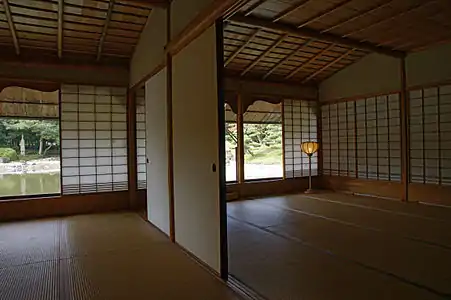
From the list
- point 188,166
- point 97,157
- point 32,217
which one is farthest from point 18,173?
point 188,166

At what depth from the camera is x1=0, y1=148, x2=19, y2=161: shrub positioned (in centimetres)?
549

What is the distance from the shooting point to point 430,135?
6.42m

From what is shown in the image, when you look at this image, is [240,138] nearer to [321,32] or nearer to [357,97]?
[321,32]

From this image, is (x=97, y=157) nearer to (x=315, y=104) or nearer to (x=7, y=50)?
(x=7, y=50)

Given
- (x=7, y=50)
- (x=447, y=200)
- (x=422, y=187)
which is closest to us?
(x=7, y=50)

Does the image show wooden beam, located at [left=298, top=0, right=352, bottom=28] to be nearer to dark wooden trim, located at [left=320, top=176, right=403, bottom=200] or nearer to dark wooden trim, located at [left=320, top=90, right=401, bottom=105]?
dark wooden trim, located at [left=320, top=90, right=401, bottom=105]

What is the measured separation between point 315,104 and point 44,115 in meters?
5.82

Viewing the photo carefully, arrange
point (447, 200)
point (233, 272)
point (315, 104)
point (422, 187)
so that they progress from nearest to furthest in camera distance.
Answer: point (233, 272), point (447, 200), point (422, 187), point (315, 104)

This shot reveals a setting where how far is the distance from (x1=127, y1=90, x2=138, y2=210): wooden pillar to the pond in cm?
115

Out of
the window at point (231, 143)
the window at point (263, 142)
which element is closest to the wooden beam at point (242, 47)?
the window at point (231, 143)

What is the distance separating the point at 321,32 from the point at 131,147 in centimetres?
376

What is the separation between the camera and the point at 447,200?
610cm

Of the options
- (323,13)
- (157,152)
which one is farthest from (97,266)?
(323,13)

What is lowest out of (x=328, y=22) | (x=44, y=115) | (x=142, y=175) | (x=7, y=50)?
(x=142, y=175)
